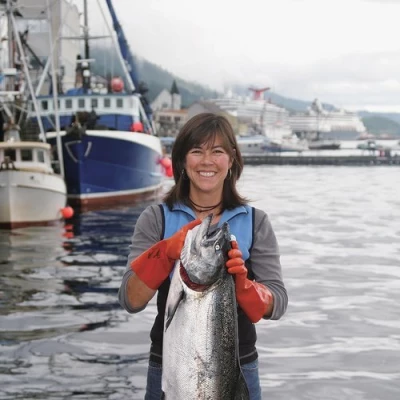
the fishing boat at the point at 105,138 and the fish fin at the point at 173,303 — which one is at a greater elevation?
the fish fin at the point at 173,303

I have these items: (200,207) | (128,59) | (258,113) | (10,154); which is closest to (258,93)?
(258,113)

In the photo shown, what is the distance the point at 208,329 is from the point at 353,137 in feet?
626

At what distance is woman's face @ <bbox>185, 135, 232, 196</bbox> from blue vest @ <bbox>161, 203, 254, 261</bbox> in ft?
0.40

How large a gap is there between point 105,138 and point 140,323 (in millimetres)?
A: 19178

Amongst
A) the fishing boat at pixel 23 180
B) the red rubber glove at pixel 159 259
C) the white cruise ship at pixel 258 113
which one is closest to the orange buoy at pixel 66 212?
the fishing boat at pixel 23 180

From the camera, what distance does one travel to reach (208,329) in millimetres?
2777

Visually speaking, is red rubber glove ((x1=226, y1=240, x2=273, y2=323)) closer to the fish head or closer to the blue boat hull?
the fish head

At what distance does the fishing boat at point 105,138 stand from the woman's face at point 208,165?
21577mm

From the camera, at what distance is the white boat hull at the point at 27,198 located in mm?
20625

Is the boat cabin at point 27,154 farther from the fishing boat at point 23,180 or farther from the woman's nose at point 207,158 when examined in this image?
the woman's nose at point 207,158

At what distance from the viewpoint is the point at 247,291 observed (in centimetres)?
284

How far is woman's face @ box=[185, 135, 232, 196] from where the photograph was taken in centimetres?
316

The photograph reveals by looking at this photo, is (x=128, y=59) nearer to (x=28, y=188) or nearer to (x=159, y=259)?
(x=28, y=188)

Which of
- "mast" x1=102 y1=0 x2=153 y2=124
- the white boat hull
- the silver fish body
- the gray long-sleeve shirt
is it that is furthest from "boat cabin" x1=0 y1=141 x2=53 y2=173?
the silver fish body
